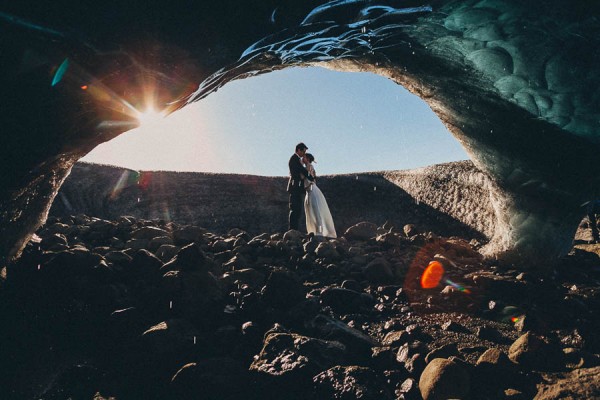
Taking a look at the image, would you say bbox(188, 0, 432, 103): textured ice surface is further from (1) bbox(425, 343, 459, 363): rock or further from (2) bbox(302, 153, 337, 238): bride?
(2) bbox(302, 153, 337, 238): bride

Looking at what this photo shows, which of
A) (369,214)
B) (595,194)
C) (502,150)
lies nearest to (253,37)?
(502,150)

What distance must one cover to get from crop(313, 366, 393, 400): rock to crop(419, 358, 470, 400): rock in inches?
5.3

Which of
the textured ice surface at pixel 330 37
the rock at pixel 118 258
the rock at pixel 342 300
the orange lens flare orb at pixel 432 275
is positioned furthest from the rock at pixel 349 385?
the rock at pixel 118 258

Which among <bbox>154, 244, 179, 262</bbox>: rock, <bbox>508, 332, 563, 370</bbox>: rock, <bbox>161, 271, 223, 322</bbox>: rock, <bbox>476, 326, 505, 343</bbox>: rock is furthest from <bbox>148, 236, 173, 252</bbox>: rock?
<bbox>508, 332, 563, 370</bbox>: rock

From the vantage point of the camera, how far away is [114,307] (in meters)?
1.80

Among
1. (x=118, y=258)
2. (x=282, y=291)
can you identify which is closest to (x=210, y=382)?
(x=282, y=291)

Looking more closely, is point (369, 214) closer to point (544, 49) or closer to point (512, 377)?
point (544, 49)

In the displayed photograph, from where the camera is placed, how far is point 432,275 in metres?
2.80

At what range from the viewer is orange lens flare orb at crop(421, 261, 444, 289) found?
259cm

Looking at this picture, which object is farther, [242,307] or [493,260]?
[493,260]

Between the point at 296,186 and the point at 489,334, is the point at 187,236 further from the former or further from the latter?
the point at 296,186

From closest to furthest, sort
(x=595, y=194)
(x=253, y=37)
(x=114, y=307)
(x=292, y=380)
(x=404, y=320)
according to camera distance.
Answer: (x=292, y=380) < (x=253, y=37) < (x=114, y=307) < (x=404, y=320) < (x=595, y=194)

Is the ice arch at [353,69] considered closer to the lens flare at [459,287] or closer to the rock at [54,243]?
the rock at [54,243]

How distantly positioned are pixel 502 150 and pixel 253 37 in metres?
2.39
